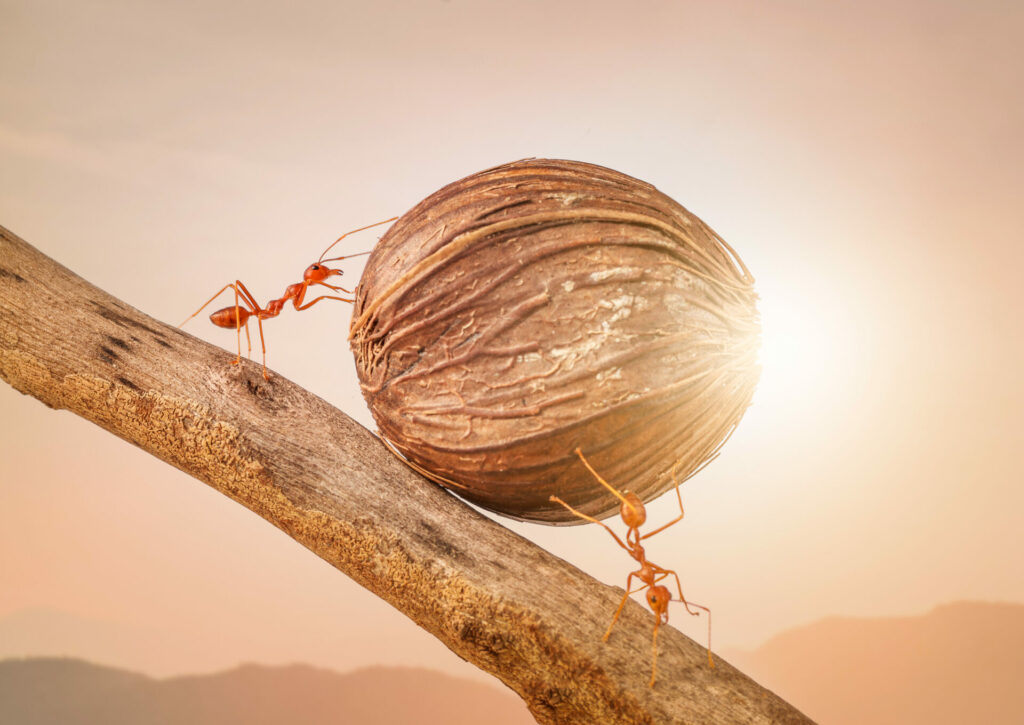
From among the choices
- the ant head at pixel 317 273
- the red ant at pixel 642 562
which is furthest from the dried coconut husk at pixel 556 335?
the ant head at pixel 317 273

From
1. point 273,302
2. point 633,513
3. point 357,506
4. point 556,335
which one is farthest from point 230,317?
point 633,513

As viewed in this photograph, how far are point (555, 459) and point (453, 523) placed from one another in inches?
14.1

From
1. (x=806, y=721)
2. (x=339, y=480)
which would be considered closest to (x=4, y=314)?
(x=339, y=480)

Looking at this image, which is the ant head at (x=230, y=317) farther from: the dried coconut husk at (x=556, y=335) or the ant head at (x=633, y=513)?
the ant head at (x=633, y=513)

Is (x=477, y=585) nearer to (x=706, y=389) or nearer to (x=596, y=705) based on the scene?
(x=596, y=705)

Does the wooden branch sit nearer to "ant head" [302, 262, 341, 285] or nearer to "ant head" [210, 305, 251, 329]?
"ant head" [210, 305, 251, 329]

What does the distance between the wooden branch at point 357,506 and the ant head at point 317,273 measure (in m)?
0.34

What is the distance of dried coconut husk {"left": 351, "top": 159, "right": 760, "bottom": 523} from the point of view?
1.84 meters

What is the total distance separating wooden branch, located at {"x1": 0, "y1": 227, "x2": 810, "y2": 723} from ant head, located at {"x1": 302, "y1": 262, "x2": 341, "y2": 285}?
337mm

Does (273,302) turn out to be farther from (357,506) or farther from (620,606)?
(620,606)

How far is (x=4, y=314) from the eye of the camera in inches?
84.5

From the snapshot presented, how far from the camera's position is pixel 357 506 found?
2066 mm

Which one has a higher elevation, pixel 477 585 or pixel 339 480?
pixel 339 480

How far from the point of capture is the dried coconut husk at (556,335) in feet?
6.05
